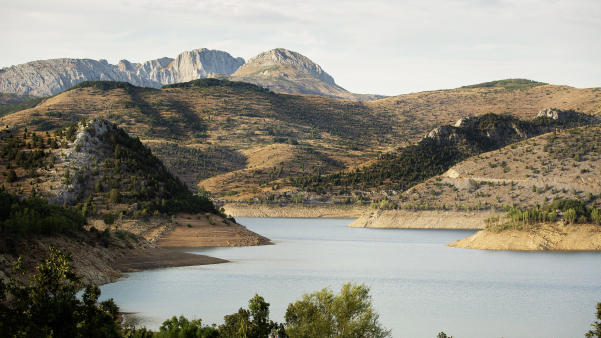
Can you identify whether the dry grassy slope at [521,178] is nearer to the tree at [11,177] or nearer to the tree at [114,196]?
the tree at [114,196]

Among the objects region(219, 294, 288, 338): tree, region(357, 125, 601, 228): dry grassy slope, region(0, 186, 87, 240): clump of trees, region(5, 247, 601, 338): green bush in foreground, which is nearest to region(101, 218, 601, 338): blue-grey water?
region(0, 186, 87, 240): clump of trees

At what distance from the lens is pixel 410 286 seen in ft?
175

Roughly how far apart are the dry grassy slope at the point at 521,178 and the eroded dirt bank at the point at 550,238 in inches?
1274

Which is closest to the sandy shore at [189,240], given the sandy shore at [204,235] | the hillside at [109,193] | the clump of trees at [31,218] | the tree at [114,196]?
the sandy shore at [204,235]

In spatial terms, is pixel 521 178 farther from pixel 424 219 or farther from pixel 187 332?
pixel 187 332

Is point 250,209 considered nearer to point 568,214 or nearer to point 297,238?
point 297,238

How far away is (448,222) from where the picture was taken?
123 m

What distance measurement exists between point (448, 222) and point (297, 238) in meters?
38.4

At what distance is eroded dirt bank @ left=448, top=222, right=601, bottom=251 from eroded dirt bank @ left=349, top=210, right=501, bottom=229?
115 feet

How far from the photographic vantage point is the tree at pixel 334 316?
25.3 metres

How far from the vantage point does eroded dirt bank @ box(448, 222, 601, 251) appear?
79.6 metres

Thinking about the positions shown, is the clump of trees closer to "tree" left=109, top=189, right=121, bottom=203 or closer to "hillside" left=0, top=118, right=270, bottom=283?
"hillside" left=0, top=118, right=270, bottom=283

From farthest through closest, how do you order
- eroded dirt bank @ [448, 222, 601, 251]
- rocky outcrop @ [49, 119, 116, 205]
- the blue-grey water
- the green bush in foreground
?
eroded dirt bank @ [448, 222, 601, 251] → rocky outcrop @ [49, 119, 116, 205] → the blue-grey water → the green bush in foreground

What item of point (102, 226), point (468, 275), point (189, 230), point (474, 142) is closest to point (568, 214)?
point (468, 275)
